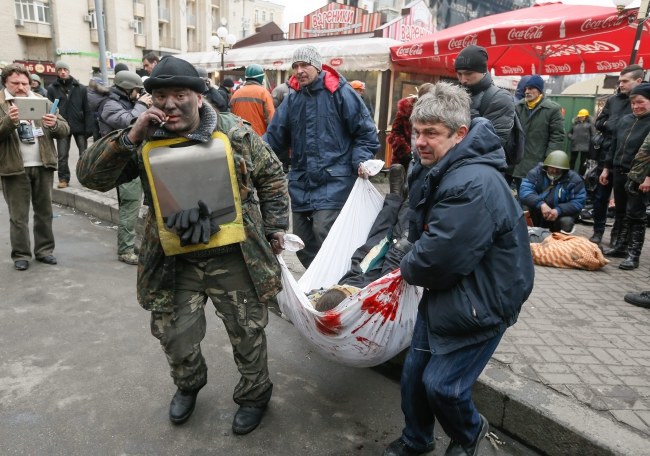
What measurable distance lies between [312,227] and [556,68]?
6.11 metres

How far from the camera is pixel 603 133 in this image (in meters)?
5.60

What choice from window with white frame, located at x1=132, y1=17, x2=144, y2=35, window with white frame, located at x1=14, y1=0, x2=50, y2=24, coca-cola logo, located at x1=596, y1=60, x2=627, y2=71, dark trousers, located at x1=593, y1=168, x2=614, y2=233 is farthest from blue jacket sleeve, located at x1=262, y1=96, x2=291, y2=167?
window with white frame, located at x1=132, y1=17, x2=144, y2=35

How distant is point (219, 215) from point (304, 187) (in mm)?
1582

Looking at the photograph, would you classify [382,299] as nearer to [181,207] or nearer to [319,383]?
[319,383]

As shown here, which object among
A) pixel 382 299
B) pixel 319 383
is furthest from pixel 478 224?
pixel 319 383

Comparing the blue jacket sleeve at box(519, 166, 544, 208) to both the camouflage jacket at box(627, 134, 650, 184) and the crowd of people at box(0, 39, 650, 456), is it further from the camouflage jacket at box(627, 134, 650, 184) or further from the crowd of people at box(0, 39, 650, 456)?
the crowd of people at box(0, 39, 650, 456)

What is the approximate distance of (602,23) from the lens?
16.9 feet

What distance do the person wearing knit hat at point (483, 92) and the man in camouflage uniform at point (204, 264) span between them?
6.43 ft

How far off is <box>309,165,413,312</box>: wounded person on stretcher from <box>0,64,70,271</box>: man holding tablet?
10.0 ft

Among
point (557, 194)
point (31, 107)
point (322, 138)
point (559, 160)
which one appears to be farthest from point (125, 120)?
point (557, 194)

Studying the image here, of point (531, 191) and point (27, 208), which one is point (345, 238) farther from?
point (27, 208)

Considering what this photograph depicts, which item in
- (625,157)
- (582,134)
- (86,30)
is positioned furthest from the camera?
(86,30)

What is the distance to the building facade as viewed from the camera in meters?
31.0

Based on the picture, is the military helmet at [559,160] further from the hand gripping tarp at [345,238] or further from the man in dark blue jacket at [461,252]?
the man in dark blue jacket at [461,252]
